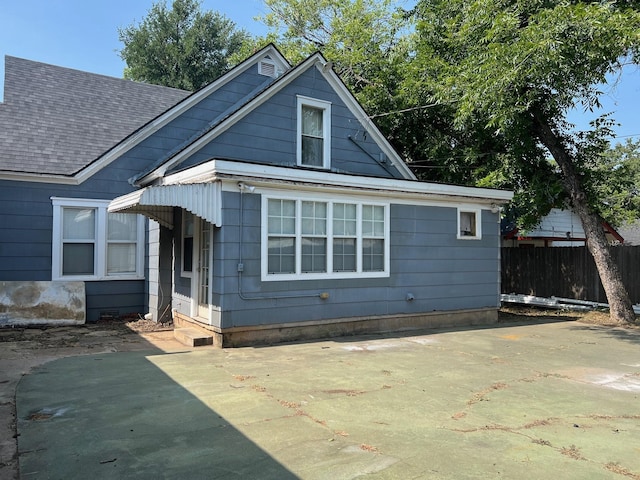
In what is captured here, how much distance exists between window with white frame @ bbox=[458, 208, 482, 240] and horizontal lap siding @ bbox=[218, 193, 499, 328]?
187 millimetres

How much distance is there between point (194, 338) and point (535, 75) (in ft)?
26.8

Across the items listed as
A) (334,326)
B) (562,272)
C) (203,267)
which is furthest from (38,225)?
(562,272)

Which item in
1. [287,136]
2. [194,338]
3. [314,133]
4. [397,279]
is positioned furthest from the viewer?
[314,133]

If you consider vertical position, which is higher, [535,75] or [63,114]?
[535,75]

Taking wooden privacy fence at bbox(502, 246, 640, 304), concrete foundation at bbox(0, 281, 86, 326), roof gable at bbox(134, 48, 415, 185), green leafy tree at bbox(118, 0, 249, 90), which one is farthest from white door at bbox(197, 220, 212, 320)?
green leafy tree at bbox(118, 0, 249, 90)

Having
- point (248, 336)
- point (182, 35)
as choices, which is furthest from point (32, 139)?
point (182, 35)

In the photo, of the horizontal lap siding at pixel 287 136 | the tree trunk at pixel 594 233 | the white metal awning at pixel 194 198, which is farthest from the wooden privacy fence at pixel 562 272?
the white metal awning at pixel 194 198

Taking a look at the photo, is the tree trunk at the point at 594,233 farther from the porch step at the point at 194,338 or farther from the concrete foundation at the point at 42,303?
the concrete foundation at the point at 42,303

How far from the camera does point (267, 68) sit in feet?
41.7

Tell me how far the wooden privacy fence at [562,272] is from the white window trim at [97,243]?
12628 millimetres

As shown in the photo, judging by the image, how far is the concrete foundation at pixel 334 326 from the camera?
26.3ft

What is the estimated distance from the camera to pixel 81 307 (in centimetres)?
998

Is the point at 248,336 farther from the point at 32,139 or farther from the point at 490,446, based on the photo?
the point at 32,139

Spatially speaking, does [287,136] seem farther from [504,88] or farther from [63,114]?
[63,114]
